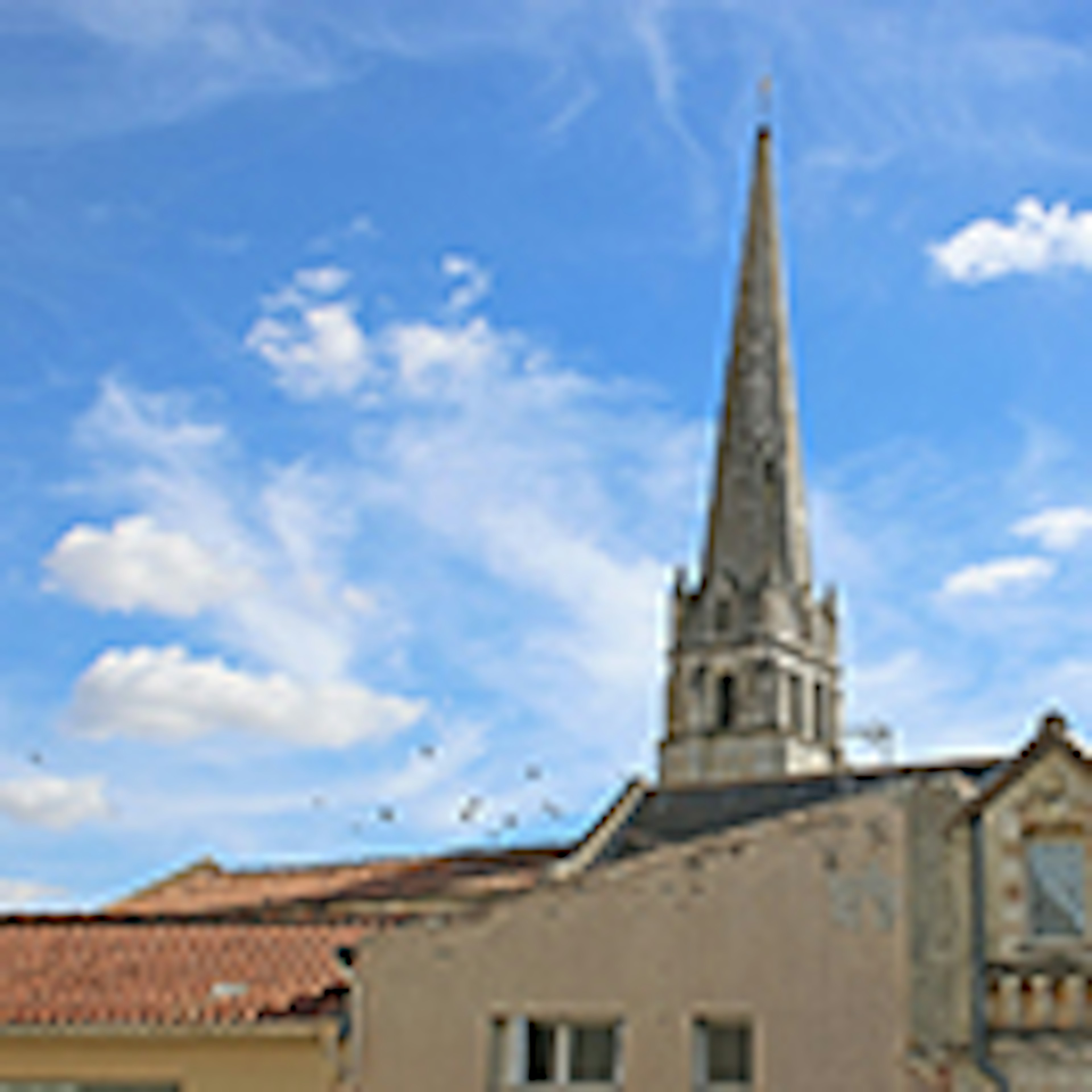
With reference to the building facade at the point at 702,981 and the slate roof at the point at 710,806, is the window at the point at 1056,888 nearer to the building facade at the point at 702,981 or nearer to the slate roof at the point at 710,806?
the building facade at the point at 702,981

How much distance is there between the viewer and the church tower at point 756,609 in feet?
225

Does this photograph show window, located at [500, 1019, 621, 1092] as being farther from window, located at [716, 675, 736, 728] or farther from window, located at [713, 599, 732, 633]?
window, located at [713, 599, 732, 633]

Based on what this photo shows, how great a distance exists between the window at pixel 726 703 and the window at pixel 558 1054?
179 ft

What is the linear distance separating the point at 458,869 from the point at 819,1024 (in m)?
14.6

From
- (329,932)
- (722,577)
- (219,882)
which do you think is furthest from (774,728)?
(329,932)

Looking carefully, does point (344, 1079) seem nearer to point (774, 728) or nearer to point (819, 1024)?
point (819, 1024)

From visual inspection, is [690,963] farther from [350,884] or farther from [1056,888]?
[350,884]

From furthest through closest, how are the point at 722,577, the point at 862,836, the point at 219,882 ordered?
1. the point at 722,577
2. the point at 219,882
3. the point at 862,836

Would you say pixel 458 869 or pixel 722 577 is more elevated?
pixel 722 577

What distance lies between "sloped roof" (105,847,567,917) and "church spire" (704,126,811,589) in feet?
145

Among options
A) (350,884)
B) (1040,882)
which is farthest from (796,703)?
(1040,882)

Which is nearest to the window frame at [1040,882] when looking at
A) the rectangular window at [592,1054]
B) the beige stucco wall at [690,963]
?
the beige stucco wall at [690,963]

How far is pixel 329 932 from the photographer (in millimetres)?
18328

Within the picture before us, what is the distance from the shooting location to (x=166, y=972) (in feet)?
57.4
